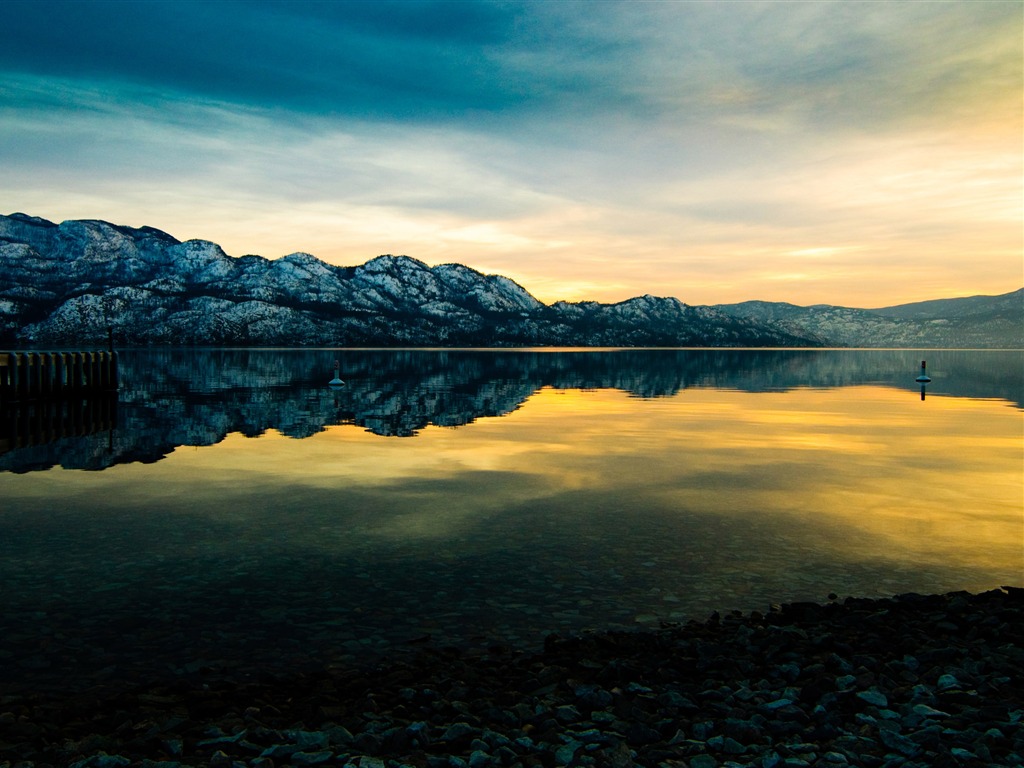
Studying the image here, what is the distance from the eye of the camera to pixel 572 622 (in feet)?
41.7

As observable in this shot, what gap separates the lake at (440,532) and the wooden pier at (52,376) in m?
15.8

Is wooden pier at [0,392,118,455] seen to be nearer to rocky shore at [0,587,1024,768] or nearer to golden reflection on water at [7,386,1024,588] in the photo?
golden reflection on water at [7,386,1024,588]

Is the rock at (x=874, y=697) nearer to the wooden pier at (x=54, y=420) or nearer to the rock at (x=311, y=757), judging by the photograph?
the rock at (x=311, y=757)

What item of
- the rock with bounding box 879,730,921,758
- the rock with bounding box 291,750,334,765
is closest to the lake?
the rock with bounding box 291,750,334,765

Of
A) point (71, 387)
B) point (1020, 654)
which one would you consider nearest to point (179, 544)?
point (1020, 654)

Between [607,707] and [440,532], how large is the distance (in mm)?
9339

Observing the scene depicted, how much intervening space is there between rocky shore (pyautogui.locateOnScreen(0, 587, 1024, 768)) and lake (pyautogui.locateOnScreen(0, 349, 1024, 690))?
37.4 inches

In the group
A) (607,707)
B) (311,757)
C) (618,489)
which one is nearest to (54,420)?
(618,489)

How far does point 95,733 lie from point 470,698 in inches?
182

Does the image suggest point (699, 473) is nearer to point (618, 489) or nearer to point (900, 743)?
point (618, 489)

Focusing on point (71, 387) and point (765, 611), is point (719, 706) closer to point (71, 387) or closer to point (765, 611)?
point (765, 611)

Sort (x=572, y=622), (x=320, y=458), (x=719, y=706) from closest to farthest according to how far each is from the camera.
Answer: (x=719, y=706) < (x=572, y=622) < (x=320, y=458)

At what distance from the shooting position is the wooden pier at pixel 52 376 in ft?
171

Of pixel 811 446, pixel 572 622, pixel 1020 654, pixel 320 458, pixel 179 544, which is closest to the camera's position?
pixel 1020 654
